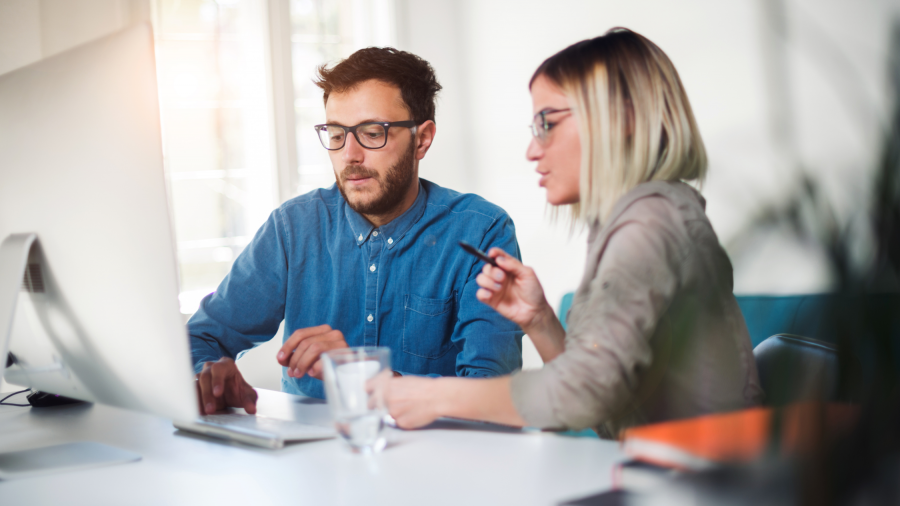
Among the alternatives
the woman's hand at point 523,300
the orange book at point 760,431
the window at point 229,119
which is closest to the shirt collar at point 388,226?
the woman's hand at point 523,300

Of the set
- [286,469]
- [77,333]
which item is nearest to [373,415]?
[286,469]

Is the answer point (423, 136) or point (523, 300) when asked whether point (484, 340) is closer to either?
point (523, 300)

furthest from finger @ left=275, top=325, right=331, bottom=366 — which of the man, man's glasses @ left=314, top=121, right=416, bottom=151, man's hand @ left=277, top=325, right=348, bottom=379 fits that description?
man's glasses @ left=314, top=121, right=416, bottom=151

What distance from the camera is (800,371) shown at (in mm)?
217

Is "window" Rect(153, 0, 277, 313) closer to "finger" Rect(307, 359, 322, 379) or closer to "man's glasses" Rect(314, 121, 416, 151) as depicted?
"man's glasses" Rect(314, 121, 416, 151)

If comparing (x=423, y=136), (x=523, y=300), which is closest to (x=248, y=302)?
(x=423, y=136)

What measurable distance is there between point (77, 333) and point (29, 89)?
29 centimetres

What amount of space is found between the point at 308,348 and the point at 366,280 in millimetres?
487

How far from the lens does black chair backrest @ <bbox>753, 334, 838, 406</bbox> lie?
21 cm

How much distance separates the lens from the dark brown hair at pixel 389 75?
151 centimetres

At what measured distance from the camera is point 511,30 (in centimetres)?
293

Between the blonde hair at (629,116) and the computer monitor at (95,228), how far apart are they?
54cm

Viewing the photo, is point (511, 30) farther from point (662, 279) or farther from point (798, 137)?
point (798, 137)

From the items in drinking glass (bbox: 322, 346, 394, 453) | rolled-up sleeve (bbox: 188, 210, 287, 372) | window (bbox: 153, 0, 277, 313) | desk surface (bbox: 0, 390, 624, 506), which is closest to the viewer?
desk surface (bbox: 0, 390, 624, 506)
